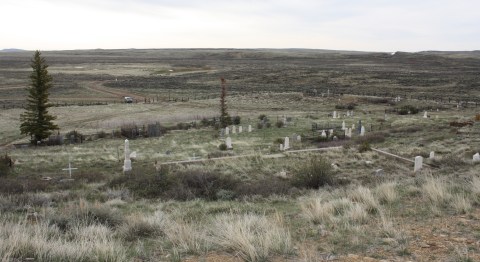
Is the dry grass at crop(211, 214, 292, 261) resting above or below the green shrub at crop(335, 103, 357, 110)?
above

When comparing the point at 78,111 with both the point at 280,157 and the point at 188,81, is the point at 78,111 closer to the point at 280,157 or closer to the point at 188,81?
the point at 280,157

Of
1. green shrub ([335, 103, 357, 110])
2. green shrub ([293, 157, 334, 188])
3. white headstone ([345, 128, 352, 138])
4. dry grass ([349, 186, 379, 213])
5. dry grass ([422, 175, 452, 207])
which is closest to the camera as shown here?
dry grass ([349, 186, 379, 213])

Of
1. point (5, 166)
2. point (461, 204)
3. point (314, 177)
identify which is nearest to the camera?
point (461, 204)

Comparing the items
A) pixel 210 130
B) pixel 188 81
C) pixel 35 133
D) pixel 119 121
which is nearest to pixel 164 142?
pixel 210 130

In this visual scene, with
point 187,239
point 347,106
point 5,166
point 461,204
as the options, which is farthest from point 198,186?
point 347,106

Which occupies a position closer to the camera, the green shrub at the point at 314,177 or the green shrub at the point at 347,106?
the green shrub at the point at 314,177

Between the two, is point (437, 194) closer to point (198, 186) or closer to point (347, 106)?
point (198, 186)

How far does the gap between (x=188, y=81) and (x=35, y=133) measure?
62.7 m

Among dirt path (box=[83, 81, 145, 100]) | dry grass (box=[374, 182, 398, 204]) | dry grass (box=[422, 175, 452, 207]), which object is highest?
dry grass (box=[422, 175, 452, 207])

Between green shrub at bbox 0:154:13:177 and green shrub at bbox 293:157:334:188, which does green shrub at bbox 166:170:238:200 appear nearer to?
green shrub at bbox 293:157:334:188

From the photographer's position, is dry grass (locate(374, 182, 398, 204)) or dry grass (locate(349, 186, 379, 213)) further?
dry grass (locate(374, 182, 398, 204))

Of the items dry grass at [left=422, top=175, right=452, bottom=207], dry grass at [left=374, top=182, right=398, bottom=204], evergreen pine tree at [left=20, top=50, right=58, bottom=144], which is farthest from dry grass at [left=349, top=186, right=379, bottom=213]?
evergreen pine tree at [left=20, top=50, right=58, bottom=144]

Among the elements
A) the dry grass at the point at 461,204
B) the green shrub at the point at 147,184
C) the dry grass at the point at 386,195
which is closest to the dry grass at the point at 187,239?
the dry grass at the point at 386,195

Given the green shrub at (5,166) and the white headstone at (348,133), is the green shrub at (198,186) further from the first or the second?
the white headstone at (348,133)
